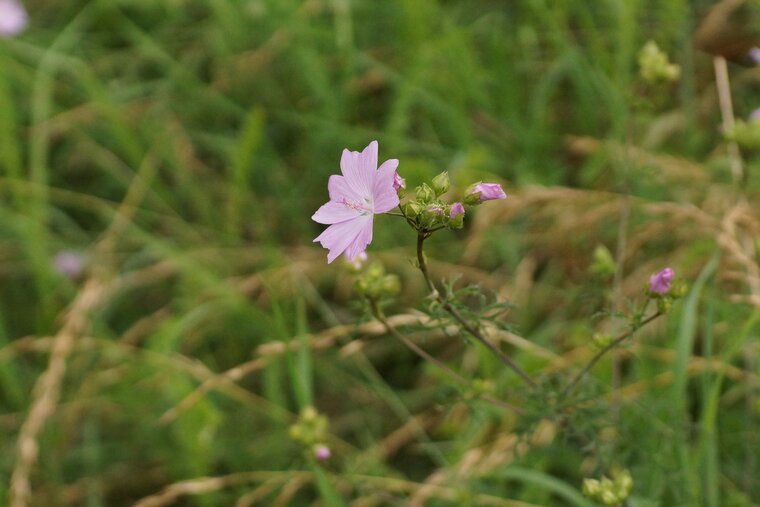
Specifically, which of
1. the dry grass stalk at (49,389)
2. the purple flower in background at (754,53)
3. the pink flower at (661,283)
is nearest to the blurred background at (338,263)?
the dry grass stalk at (49,389)

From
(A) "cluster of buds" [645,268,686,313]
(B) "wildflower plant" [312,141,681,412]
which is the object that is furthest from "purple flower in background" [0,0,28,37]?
(A) "cluster of buds" [645,268,686,313]

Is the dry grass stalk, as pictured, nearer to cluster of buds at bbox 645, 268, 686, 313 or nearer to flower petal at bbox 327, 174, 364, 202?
flower petal at bbox 327, 174, 364, 202

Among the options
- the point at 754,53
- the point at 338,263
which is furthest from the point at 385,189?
the point at 338,263

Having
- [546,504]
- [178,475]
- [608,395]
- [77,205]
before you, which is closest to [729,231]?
[608,395]

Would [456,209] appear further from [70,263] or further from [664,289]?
[70,263]

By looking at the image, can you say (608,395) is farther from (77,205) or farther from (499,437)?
(77,205)

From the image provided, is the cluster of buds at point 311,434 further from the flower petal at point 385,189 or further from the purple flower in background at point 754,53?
the purple flower in background at point 754,53
